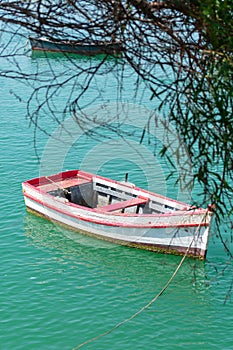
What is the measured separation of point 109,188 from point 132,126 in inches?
212

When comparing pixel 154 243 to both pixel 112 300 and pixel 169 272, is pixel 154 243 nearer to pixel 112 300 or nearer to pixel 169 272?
pixel 169 272

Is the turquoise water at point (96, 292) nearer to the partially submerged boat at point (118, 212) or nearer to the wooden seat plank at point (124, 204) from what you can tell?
the partially submerged boat at point (118, 212)

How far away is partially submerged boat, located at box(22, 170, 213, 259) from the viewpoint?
11727 mm

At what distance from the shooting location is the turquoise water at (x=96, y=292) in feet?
30.1

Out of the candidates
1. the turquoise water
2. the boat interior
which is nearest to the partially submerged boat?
the boat interior

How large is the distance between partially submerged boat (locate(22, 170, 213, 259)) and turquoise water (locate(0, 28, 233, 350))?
256 mm

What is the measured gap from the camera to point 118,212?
512 inches

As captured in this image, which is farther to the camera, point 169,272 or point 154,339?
point 169,272

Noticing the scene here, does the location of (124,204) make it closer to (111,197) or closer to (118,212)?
(118,212)

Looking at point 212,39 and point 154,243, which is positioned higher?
point 212,39

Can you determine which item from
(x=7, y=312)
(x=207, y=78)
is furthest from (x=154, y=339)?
(x=207, y=78)

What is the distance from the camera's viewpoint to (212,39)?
3193 millimetres

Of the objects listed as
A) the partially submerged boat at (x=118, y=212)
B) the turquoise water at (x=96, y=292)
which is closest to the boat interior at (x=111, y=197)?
the partially submerged boat at (x=118, y=212)

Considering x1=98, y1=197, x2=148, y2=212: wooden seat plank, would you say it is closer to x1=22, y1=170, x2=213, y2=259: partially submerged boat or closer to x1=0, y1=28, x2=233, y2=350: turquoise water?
x1=22, y1=170, x2=213, y2=259: partially submerged boat
